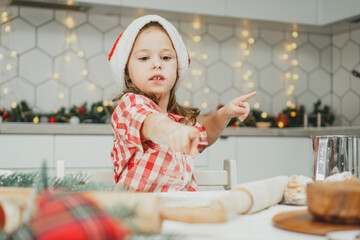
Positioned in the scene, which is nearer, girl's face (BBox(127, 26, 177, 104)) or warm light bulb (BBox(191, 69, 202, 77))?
girl's face (BBox(127, 26, 177, 104))

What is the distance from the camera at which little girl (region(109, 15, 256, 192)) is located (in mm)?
932

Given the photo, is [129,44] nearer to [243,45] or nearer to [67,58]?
[67,58]

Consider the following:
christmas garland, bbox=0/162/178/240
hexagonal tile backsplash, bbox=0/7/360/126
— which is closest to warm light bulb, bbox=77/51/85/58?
hexagonal tile backsplash, bbox=0/7/360/126

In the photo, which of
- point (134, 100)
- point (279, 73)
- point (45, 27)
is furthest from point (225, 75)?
point (134, 100)

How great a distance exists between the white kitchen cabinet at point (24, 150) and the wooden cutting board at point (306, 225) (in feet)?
5.49

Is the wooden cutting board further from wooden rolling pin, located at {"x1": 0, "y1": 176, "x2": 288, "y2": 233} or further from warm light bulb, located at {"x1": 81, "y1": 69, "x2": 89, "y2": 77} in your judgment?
warm light bulb, located at {"x1": 81, "y1": 69, "x2": 89, "y2": 77}

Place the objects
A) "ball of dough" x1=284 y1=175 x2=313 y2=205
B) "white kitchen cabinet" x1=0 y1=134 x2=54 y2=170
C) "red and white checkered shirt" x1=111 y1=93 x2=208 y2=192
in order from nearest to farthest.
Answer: "ball of dough" x1=284 y1=175 x2=313 y2=205
"red and white checkered shirt" x1=111 y1=93 x2=208 y2=192
"white kitchen cabinet" x1=0 y1=134 x2=54 y2=170

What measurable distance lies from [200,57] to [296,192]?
7.41 feet

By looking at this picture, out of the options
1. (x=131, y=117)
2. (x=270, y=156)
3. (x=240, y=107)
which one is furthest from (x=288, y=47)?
(x=131, y=117)

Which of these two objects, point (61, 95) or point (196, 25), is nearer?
point (61, 95)

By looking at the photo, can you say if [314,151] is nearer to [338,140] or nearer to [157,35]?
[338,140]

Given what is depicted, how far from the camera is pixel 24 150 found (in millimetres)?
2016

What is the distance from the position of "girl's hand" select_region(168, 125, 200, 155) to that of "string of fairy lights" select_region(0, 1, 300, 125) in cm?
199

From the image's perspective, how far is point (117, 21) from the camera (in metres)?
2.65
